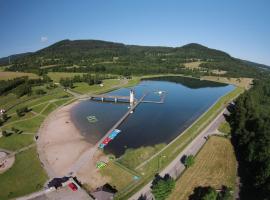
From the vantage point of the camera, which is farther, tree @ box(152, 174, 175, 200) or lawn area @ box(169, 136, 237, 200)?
lawn area @ box(169, 136, 237, 200)

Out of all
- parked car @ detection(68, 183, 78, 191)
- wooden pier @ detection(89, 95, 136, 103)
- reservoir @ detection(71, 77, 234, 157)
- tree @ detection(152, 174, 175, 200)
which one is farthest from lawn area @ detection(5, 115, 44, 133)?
tree @ detection(152, 174, 175, 200)

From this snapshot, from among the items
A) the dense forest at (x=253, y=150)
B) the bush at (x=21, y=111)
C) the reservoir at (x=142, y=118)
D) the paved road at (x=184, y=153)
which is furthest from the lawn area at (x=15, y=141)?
the dense forest at (x=253, y=150)

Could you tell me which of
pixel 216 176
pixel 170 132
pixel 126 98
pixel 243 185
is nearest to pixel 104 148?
pixel 170 132

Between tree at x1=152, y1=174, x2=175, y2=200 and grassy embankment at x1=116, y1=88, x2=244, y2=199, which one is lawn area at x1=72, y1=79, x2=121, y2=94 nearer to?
grassy embankment at x1=116, y1=88, x2=244, y2=199

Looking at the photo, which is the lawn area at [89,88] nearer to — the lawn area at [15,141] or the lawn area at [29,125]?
the lawn area at [29,125]

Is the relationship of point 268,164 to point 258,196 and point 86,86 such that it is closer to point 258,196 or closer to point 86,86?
point 258,196

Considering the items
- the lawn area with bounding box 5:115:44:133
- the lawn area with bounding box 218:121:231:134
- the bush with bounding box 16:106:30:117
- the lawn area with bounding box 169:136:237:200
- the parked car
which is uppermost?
the bush with bounding box 16:106:30:117
